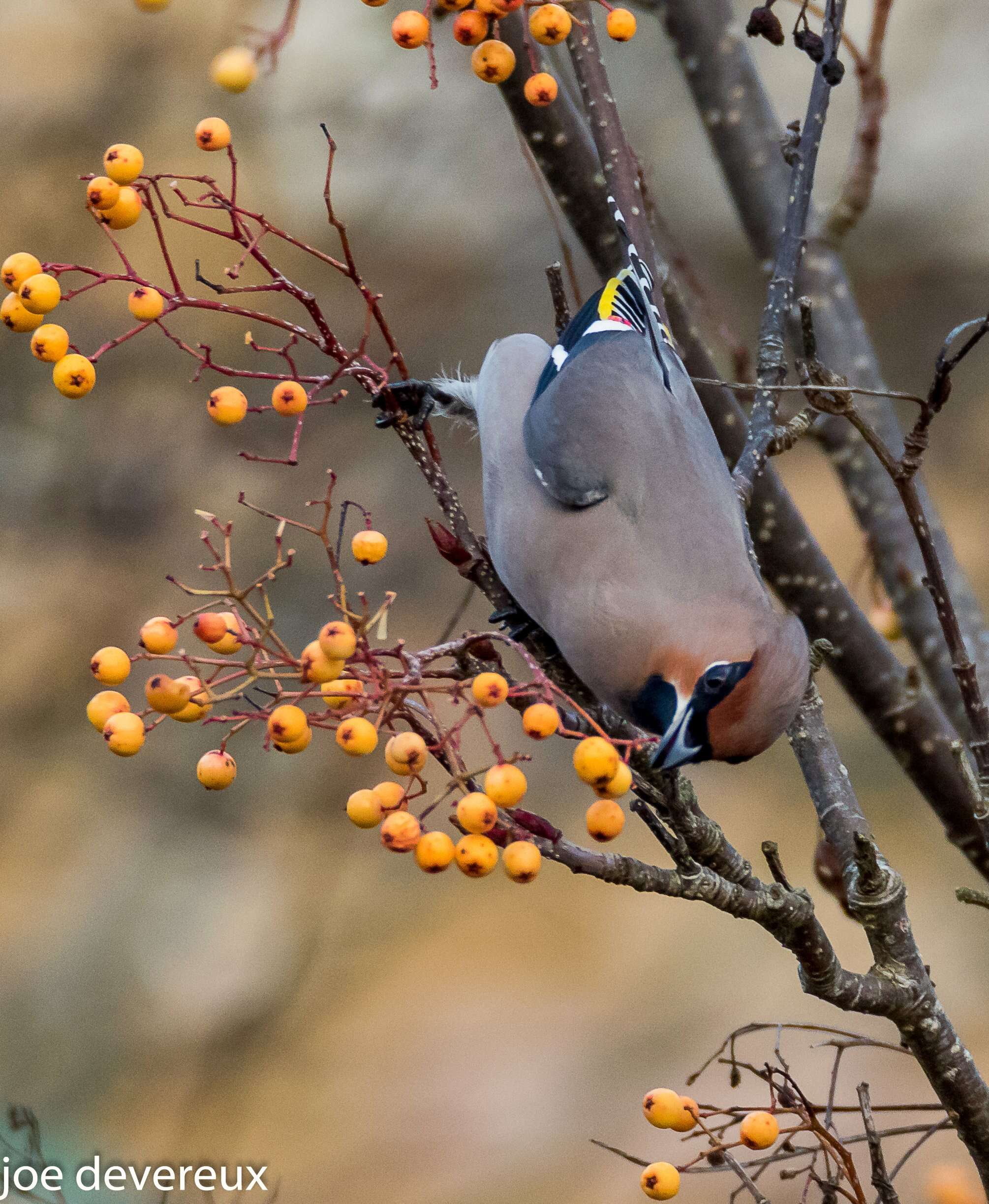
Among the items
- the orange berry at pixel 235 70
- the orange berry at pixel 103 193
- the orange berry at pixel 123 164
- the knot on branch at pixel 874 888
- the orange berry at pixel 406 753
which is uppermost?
the orange berry at pixel 235 70

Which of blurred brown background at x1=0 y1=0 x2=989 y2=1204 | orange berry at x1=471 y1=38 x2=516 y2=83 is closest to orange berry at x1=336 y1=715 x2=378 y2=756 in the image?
orange berry at x1=471 y1=38 x2=516 y2=83

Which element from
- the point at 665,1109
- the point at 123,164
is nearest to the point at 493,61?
the point at 123,164

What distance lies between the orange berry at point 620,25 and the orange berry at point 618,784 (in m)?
1.18

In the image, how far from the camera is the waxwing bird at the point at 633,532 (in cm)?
180

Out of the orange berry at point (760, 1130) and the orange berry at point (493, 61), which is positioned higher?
the orange berry at point (493, 61)

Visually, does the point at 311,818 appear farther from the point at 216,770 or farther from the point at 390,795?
the point at 390,795

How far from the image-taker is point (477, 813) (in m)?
1.25

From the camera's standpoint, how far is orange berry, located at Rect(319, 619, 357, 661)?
1217mm

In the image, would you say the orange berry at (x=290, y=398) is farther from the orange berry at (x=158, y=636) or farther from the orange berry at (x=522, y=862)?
the orange berry at (x=522, y=862)

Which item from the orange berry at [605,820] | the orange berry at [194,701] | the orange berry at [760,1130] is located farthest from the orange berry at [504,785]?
the orange berry at [760,1130]

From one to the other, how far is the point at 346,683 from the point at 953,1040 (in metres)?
0.95

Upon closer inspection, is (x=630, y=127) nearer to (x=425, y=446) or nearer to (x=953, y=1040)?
(x=425, y=446)

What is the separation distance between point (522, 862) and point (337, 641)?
0.29 m

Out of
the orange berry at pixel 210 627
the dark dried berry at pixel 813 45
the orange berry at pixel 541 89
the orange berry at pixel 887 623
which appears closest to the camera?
the orange berry at pixel 210 627
